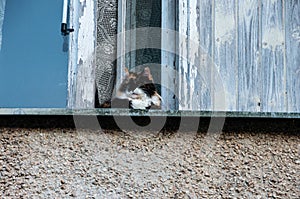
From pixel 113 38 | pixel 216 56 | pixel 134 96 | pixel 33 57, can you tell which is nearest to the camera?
pixel 134 96

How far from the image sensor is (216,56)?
253cm

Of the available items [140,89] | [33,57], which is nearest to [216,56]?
[140,89]

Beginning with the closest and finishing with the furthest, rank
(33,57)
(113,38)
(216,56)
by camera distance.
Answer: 1. (216,56)
2. (113,38)
3. (33,57)

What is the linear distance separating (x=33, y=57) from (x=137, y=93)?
91cm

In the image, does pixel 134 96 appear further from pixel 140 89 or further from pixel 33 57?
pixel 33 57

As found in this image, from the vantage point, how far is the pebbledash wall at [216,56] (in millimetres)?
2506

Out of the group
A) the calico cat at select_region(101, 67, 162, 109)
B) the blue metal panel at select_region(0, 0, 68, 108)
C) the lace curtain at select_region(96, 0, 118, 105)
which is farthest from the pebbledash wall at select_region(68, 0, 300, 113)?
the blue metal panel at select_region(0, 0, 68, 108)

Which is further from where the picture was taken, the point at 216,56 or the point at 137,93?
the point at 216,56

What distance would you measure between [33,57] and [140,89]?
91 cm

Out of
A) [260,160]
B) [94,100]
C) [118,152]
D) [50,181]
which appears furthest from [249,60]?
[50,181]

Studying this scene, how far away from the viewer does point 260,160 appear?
65.5 inches

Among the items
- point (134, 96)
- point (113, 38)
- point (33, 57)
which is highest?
point (113, 38)

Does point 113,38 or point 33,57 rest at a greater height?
point 113,38

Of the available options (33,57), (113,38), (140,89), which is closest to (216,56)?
(140,89)
